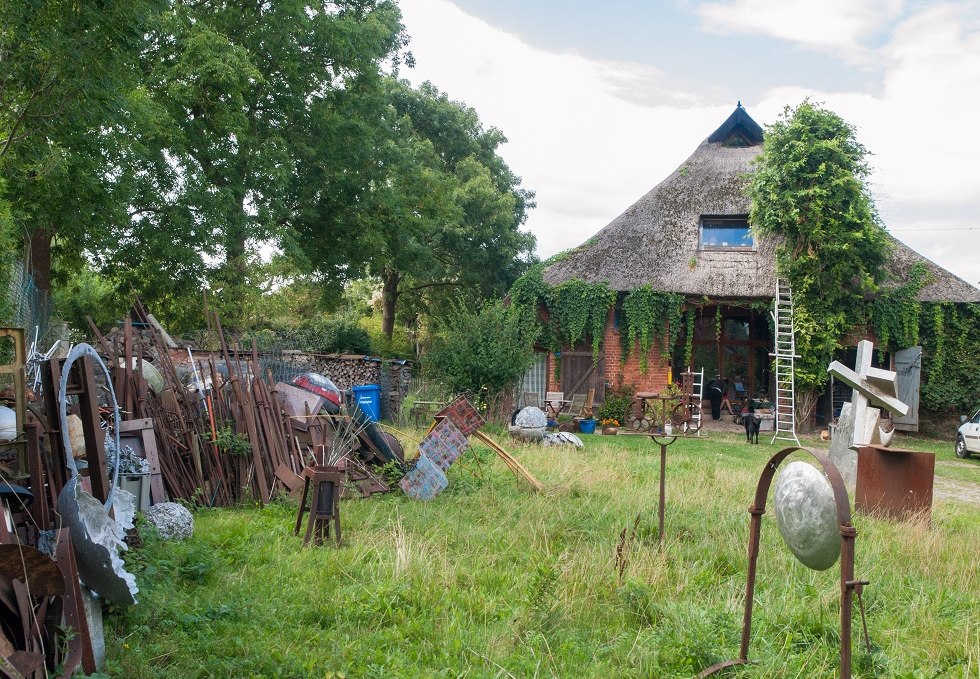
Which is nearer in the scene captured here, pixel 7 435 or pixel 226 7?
pixel 7 435

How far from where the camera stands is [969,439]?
15188 mm

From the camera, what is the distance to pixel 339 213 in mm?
20531

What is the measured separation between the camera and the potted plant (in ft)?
56.7

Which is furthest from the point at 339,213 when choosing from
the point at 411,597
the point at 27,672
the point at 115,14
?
the point at 27,672

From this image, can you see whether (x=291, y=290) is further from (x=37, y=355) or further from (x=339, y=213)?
(x=37, y=355)

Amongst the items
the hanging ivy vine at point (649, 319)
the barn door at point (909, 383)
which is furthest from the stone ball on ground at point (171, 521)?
the barn door at point (909, 383)

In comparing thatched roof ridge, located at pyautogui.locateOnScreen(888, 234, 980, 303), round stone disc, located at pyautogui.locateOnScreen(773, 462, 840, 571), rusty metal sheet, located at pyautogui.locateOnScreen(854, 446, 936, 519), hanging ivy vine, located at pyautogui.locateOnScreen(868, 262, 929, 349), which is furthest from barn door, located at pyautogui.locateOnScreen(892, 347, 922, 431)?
round stone disc, located at pyautogui.locateOnScreen(773, 462, 840, 571)

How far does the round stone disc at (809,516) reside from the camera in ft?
10.8

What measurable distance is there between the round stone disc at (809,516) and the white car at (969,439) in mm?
14153

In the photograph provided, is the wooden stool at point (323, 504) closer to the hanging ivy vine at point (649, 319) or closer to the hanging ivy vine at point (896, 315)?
the hanging ivy vine at point (649, 319)

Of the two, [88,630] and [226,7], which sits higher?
[226,7]

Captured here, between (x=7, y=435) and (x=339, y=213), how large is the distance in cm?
1589

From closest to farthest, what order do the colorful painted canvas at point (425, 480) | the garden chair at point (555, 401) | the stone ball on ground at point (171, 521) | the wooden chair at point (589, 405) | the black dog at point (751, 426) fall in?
the stone ball on ground at point (171, 521)
the colorful painted canvas at point (425, 480)
the black dog at point (751, 426)
the wooden chair at point (589, 405)
the garden chair at point (555, 401)

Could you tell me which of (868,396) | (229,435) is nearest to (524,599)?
(229,435)
